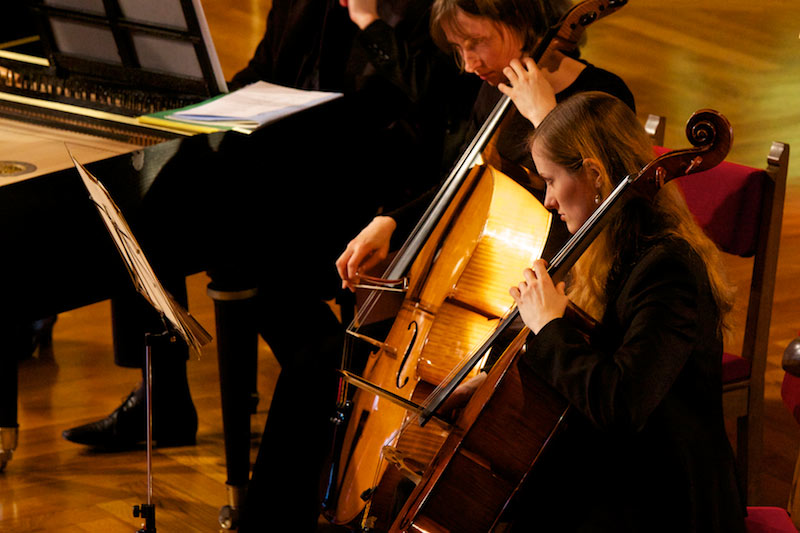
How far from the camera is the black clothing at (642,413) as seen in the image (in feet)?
4.40

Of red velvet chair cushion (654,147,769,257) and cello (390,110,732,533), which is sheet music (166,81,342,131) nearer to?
red velvet chair cushion (654,147,769,257)

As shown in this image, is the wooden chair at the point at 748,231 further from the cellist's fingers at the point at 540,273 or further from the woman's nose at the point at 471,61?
the cellist's fingers at the point at 540,273

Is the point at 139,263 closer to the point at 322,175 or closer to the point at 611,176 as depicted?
the point at 611,176

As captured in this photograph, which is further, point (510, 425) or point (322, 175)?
point (322, 175)

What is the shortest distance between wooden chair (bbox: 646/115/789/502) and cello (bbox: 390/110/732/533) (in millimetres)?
743

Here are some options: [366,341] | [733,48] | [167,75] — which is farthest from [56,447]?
[733,48]

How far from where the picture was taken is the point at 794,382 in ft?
6.75

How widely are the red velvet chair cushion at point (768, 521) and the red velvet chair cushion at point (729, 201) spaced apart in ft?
2.39

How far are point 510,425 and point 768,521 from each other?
45 cm

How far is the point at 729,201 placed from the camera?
213 centimetres

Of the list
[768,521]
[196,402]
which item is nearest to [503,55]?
[768,521]

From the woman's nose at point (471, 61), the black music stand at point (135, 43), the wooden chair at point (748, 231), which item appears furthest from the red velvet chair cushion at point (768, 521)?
the black music stand at point (135, 43)

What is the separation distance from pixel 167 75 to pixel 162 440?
93cm

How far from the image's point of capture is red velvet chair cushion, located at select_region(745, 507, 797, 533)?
4.99 feet
